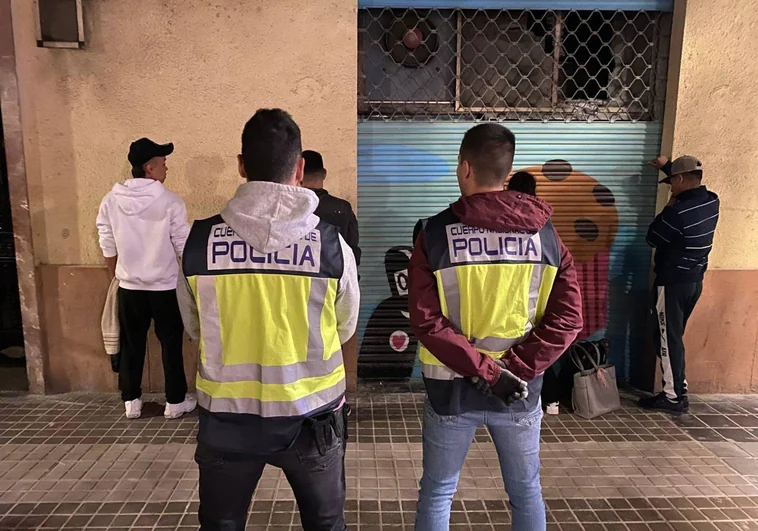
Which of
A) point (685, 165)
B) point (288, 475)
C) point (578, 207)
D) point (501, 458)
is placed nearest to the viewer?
point (288, 475)

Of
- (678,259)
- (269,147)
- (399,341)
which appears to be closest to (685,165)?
(678,259)

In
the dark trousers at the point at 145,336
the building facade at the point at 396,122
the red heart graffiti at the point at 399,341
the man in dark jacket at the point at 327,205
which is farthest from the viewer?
the red heart graffiti at the point at 399,341

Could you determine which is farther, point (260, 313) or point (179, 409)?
point (179, 409)

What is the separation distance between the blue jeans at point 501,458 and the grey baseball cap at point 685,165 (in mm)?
2949

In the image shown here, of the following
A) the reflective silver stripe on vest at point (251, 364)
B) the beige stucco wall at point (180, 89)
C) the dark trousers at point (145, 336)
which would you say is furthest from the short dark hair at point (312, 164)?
the reflective silver stripe on vest at point (251, 364)

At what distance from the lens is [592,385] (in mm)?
4473

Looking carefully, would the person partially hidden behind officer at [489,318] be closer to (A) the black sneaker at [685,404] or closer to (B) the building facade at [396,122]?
(B) the building facade at [396,122]

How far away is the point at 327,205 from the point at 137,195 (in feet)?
4.48

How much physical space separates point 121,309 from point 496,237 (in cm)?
323

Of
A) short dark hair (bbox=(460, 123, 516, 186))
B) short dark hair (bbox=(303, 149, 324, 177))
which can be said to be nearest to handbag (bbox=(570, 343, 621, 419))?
short dark hair (bbox=(303, 149, 324, 177))

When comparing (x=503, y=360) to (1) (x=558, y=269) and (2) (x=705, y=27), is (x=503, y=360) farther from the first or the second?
(2) (x=705, y=27)

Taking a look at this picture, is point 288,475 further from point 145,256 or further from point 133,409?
point 133,409

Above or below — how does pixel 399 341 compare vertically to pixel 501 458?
below

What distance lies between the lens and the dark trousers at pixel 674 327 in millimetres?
4535
